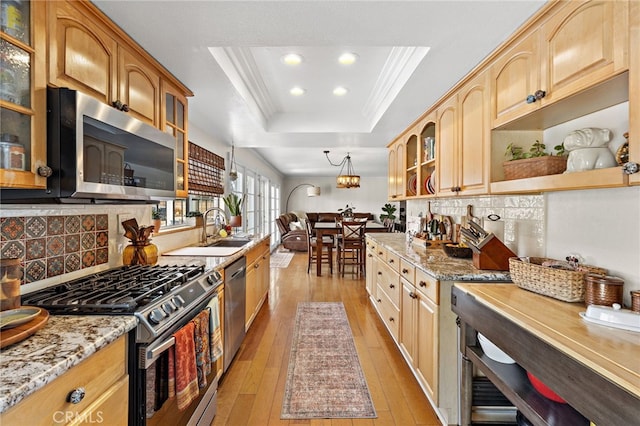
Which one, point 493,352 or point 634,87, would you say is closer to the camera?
point 634,87

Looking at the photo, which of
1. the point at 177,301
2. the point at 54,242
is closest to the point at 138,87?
the point at 54,242

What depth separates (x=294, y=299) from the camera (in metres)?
4.13

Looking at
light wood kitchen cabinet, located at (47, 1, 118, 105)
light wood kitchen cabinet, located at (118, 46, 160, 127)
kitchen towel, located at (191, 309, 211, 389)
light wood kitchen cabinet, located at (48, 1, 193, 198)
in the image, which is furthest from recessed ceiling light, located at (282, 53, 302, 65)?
kitchen towel, located at (191, 309, 211, 389)

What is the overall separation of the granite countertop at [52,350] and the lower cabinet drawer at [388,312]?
2.07m

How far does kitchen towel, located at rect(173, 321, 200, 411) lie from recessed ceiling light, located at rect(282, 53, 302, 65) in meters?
2.04

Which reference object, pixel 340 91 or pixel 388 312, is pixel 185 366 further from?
pixel 340 91

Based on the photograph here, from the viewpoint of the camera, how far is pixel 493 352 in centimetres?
139

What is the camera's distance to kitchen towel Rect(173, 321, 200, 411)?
4.39 feet

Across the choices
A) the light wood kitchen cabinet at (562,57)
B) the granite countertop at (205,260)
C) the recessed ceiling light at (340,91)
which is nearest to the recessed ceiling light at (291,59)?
the recessed ceiling light at (340,91)

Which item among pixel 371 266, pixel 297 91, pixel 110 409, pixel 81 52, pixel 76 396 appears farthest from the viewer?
pixel 371 266

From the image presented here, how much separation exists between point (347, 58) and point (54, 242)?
227cm

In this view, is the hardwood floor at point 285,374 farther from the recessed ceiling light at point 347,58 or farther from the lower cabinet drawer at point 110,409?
the recessed ceiling light at point 347,58

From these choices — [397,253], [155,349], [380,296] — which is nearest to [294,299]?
[380,296]

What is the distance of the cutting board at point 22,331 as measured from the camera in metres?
0.86
